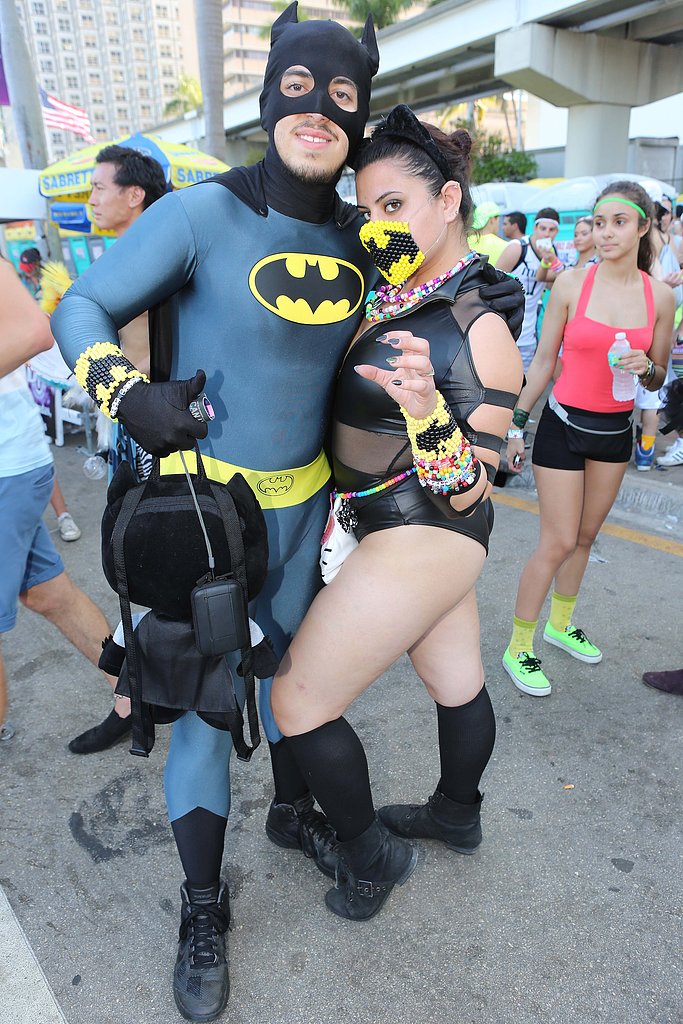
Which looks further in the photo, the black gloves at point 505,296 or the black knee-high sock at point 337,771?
the black knee-high sock at point 337,771

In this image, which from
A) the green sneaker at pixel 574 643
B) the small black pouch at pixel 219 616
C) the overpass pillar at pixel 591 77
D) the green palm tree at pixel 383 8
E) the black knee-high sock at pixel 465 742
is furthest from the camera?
the green palm tree at pixel 383 8

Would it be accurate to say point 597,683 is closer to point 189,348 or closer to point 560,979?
point 560,979

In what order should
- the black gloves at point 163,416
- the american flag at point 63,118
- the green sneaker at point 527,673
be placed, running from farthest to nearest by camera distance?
the american flag at point 63,118 → the green sneaker at point 527,673 → the black gloves at point 163,416

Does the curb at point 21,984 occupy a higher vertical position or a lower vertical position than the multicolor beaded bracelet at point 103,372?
lower

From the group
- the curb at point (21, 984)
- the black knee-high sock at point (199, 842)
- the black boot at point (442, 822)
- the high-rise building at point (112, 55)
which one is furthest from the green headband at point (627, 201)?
the high-rise building at point (112, 55)

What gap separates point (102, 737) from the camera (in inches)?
102

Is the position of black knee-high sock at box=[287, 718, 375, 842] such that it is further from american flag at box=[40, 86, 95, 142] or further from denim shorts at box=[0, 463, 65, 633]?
american flag at box=[40, 86, 95, 142]

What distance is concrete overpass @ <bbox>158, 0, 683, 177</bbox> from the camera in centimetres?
1576

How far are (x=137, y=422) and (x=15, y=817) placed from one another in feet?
5.28

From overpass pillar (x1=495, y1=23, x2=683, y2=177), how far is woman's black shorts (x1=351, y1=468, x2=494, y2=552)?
17832mm

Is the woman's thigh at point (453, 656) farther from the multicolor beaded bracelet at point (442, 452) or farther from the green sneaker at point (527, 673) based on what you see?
the green sneaker at point (527, 673)

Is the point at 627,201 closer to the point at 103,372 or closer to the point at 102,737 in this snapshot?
the point at 103,372

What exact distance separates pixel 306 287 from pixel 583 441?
150 centimetres

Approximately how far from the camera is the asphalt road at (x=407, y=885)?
1.70 m
